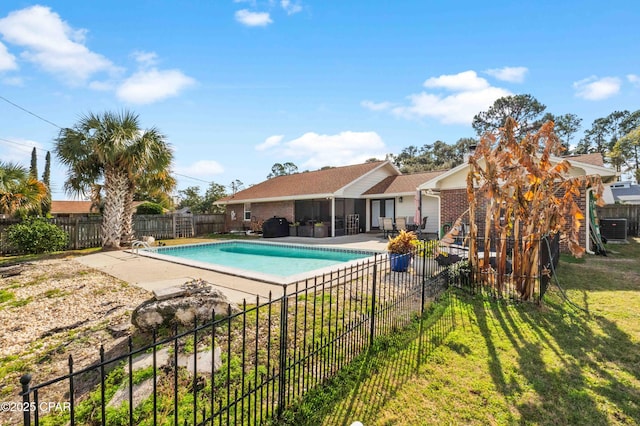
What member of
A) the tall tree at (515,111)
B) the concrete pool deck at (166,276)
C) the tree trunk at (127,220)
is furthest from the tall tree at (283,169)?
the concrete pool deck at (166,276)

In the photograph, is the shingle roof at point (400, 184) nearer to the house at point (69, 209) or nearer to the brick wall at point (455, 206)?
the brick wall at point (455, 206)

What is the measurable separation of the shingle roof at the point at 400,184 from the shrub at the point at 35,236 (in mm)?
16277

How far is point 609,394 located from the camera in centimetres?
311

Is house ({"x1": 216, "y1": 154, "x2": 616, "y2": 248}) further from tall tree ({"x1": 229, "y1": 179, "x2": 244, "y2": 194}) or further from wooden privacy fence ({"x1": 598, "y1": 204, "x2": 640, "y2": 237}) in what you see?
tall tree ({"x1": 229, "y1": 179, "x2": 244, "y2": 194})

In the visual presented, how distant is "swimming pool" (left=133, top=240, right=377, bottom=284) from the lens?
9.97 metres

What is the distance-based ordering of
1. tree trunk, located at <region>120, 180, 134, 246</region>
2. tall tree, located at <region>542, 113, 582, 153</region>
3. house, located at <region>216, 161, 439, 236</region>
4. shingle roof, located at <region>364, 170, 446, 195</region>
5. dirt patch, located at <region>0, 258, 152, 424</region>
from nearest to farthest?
dirt patch, located at <region>0, 258, 152, 424</region> < tree trunk, located at <region>120, 180, 134, 246</region> < house, located at <region>216, 161, 439, 236</region> < shingle roof, located at <region>364, 170, 446, 195</region> < tall tree, located at <region>542, 113, 582, 153</region>

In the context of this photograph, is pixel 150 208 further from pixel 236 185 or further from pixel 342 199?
pixel 236 185

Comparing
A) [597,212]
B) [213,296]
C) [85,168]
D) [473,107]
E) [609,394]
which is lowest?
[609,394]

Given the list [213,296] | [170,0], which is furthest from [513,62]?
[213,296]

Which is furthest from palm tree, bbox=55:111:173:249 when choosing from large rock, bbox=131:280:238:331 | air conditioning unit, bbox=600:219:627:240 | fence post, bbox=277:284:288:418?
air conditioning unit, bbox=600:219:627:240

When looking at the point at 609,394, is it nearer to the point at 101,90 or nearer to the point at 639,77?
Result: the point at 101,90

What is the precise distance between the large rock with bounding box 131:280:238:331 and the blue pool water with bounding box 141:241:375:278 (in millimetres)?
4758

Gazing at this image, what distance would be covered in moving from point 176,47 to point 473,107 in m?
39.3

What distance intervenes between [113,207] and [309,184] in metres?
11.6
